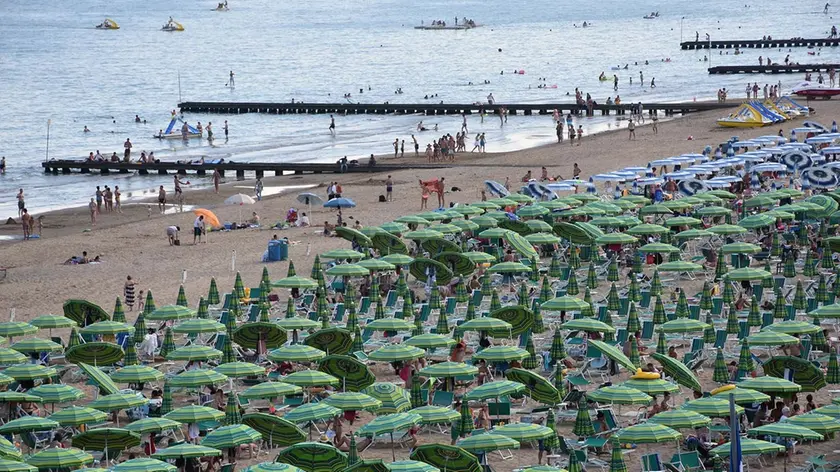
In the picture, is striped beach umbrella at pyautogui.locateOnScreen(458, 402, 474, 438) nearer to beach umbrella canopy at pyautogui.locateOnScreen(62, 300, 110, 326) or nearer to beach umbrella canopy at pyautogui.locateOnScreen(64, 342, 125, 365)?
beach umbrella canopy at pyautogui.locateOnScreen(64, 342, 125, 365)

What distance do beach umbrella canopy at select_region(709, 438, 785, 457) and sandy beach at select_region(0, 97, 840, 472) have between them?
1.27 metres

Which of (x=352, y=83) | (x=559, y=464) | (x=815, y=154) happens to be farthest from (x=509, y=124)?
(x=559, y=464)

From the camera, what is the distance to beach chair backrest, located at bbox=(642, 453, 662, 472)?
56.4ft

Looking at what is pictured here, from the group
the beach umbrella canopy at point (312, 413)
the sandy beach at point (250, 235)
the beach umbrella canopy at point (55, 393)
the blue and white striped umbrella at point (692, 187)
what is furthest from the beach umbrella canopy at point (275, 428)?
the blue and white striped umbrella at point (692, 187)

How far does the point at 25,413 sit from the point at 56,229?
24024 mm

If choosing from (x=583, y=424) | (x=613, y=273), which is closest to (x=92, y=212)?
(x=613, y=273)

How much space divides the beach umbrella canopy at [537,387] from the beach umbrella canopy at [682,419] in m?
2.31

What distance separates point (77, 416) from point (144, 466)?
3.11 meters

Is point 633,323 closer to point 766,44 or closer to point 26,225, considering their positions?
point 26,225

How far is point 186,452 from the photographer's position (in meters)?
17.1

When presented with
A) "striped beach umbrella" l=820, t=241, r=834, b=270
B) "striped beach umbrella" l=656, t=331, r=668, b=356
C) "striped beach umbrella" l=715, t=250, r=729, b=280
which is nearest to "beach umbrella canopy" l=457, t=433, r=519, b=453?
"striped beach umbrella" l=656, t=331, r=668, b=356

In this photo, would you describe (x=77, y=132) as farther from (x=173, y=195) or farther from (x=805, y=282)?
(x=805, y=282)

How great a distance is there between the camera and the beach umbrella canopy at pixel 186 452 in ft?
56.0

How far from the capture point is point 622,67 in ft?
369
